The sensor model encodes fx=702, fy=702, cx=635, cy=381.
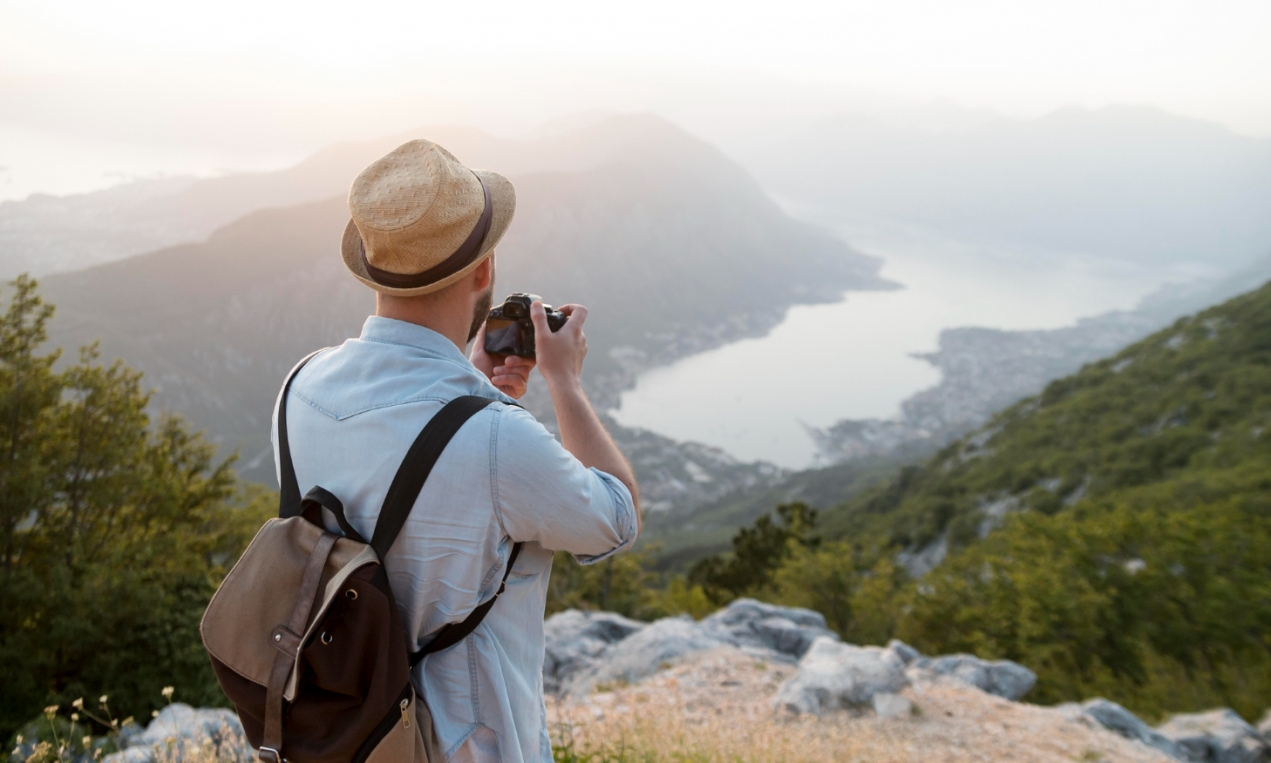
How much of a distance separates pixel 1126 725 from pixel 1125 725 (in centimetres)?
1

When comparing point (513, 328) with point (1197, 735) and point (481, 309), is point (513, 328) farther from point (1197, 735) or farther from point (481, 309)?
point (1197, 735)

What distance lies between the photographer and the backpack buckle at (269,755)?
4.82ft

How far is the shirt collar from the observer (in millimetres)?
1572

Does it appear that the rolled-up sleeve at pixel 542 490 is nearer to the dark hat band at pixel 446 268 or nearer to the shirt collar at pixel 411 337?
the shirt collar at pixel 411 337

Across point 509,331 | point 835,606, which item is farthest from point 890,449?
point 509,331

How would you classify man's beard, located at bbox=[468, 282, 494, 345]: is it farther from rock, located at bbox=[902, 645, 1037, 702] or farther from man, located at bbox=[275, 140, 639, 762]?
rock, located at bbox=[902, 645, 1037, 702]

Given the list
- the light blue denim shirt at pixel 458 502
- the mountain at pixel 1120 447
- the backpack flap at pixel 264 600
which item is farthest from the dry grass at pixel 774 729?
the mountain at pixel 1120 447

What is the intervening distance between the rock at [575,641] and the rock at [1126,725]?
23.5ft

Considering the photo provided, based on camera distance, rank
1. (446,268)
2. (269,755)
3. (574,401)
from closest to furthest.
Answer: (269,755)
(446,268)
(574,401)

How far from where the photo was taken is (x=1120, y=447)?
3691 cm

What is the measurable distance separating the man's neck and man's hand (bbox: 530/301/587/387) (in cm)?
21

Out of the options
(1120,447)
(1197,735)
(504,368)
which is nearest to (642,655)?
(1197,735)

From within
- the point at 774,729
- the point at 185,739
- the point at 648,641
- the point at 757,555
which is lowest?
the point at 757,555

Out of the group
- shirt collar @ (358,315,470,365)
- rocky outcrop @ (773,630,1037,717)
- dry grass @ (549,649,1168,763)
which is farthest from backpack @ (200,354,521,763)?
rocky outcrop @ (773,630,1037,717)
